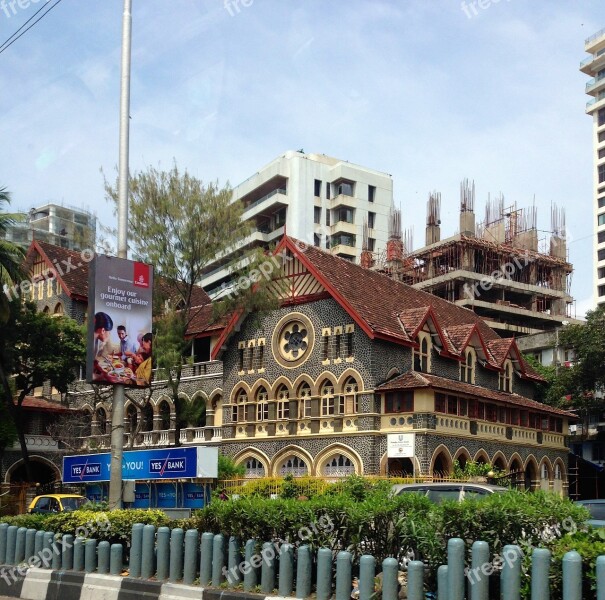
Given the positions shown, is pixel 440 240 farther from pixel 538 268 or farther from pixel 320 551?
pixel 320 551

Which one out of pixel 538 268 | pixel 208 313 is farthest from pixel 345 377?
pixel 538 268

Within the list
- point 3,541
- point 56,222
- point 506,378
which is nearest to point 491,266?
point 506,378

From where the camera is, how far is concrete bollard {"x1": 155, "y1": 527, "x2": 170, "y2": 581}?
13.3m

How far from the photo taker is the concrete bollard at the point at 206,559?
1268 cm

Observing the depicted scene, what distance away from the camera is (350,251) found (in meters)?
82.8

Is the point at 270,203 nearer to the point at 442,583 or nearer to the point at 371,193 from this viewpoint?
the point at 371,193

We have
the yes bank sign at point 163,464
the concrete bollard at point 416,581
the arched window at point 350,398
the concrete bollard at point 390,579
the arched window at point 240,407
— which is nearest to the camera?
the concrete bollard at point 416,581

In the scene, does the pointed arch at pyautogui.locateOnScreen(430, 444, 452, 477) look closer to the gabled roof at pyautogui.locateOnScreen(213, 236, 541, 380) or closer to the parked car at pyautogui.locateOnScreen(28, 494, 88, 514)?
the gabled roof at pyautogui.locateOnScreen(213, 236, 541, 380)

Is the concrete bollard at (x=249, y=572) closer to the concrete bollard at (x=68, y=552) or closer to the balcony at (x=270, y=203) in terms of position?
the concrete bollard at (x=68, y=552)

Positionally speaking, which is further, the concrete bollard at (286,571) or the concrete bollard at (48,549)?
the concrete bollard at (48,549)

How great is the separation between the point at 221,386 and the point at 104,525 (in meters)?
24.8

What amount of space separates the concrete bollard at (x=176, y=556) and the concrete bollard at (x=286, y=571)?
2106mm

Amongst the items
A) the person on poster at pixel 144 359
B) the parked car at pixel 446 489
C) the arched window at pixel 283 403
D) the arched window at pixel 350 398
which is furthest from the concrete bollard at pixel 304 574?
the arched window at pixel 283 403

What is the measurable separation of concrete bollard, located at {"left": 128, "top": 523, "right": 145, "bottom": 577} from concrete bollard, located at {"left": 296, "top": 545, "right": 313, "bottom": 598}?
10.9 ft
